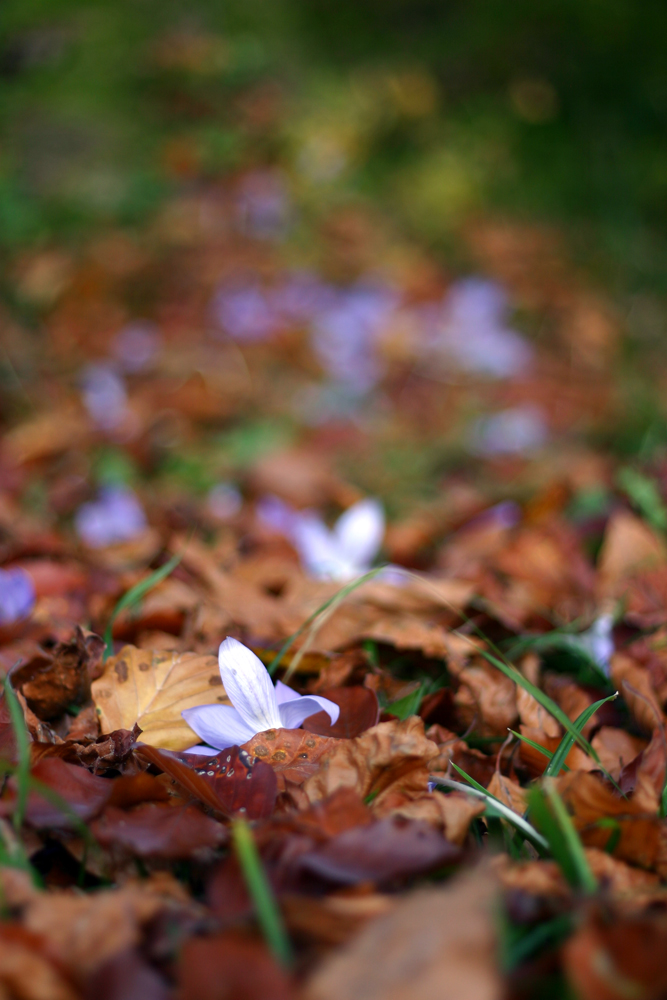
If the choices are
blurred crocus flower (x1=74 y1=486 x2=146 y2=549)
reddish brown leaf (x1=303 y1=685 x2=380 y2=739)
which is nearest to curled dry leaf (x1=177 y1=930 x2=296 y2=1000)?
reddish brown leaf (x1=303 y1=685 x2=380 y2=739)

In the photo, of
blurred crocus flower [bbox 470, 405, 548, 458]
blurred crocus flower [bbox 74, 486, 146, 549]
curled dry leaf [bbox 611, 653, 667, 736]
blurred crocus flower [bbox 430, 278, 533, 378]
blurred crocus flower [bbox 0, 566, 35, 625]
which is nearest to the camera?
curled dry leaf [bbox 611, 653, 667, 736]

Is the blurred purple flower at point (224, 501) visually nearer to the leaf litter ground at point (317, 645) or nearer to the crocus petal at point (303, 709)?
the leaf litter ground at point (317, 645)

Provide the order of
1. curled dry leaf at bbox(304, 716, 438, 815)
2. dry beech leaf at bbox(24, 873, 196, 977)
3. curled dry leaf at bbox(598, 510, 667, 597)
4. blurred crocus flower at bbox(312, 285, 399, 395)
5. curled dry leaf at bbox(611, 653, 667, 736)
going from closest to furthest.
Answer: dry beech leaf at bbox(24, 873, 196, 977) < curled dry leaf at bbox(304, 716, 438, 815) < curled dry leaf at bbox(611, 653, 667, 736) < curled dry leaf at bbox(598, 510, 667, 597) < blurred crocus flower at bbox(312, 285, 399, 395)

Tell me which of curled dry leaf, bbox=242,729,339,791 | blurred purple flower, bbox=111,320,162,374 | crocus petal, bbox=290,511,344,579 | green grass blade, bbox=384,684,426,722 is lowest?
blurred purple flower, bbox=111,320,162,374

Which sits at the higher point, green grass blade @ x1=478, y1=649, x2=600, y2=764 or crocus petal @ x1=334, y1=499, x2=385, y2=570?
green grass blade @ x1=478, y1=649, x2=600, y2=764

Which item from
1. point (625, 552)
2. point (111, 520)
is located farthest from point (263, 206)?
point (625, 552)

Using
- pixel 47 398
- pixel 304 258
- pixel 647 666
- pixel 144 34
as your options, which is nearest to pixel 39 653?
pixel 647 666

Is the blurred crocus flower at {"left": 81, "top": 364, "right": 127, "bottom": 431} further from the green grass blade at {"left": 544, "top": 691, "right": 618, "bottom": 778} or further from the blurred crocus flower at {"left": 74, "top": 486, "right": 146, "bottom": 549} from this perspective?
the green grass blade at {"left": 544, "top": 691, "right": 618, "bottom": 778}

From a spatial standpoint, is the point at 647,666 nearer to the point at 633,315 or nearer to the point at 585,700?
the point at 585,700
